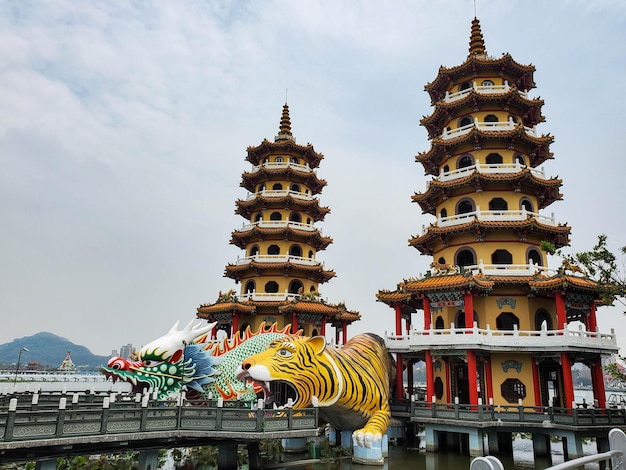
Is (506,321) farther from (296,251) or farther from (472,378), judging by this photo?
(296,251)

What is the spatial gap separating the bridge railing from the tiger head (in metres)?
0.90

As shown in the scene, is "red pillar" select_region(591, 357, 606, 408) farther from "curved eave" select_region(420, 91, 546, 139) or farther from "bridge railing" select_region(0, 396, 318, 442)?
"curved eave" select_region(420, 91, 546, 139)

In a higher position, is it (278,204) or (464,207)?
(278,204)

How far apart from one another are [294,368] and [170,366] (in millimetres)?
5084

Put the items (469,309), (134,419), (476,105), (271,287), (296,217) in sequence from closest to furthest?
(134,419), (469,309), (476,105), (271,287), (296,217)

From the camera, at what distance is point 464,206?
2581 cm

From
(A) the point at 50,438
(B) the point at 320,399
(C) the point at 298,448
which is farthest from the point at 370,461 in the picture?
(A) the point at 50,438

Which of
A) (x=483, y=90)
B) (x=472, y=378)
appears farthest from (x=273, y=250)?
(x=483, y=90)

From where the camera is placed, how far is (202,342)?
66.6ft

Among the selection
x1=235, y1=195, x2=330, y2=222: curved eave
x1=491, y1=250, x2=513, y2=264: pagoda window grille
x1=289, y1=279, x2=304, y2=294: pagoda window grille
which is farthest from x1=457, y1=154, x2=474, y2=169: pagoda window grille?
x1=289, y1=279, x2=304, y2=294: pagoda window grille

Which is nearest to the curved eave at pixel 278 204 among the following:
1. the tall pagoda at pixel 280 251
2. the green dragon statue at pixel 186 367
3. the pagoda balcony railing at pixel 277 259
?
the tall pagoda at pixel 280 251

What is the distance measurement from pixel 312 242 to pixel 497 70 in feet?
51.7

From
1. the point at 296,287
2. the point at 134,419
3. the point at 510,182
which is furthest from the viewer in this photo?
Result: the point at 296,287

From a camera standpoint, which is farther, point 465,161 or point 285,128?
point 285,128
